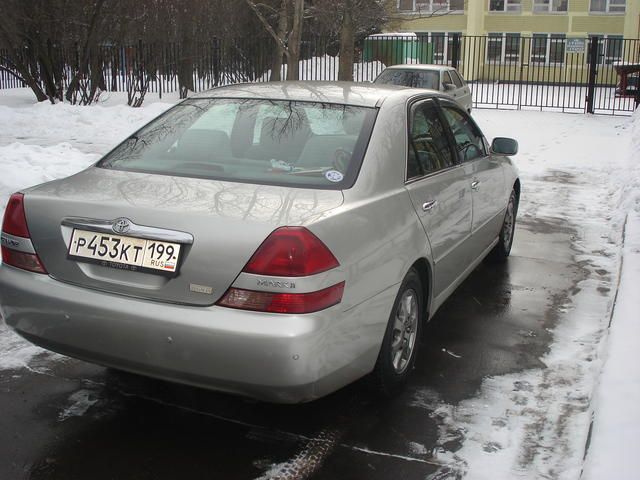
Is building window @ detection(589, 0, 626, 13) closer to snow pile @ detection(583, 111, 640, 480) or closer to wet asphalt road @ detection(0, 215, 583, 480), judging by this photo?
snow pile @ detection(583, 111, 640, 480)

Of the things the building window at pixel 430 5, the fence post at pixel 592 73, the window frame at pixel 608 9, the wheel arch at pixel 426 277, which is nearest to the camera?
the wheel arch at pixel 426 277

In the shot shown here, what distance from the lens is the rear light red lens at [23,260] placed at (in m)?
3.50

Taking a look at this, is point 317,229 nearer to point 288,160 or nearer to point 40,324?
point 288,160

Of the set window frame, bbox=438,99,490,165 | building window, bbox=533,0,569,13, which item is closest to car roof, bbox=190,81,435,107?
window frame, bbox=438,99,490,165

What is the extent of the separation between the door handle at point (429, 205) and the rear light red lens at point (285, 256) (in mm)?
1234

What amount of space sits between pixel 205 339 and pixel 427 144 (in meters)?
2.12

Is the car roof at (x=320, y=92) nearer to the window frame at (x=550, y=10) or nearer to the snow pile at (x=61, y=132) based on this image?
the snow pile at (x=61, y=132)

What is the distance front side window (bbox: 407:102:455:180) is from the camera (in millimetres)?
4324

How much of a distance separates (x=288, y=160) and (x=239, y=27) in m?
21.4

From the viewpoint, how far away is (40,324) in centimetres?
346

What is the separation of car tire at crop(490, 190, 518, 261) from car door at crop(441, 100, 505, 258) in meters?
0.49

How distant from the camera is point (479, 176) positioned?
17.8 feet

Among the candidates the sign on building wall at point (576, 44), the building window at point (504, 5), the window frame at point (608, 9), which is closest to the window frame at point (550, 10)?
the building window at point (504, 5)

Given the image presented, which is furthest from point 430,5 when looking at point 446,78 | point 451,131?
point 451,131
